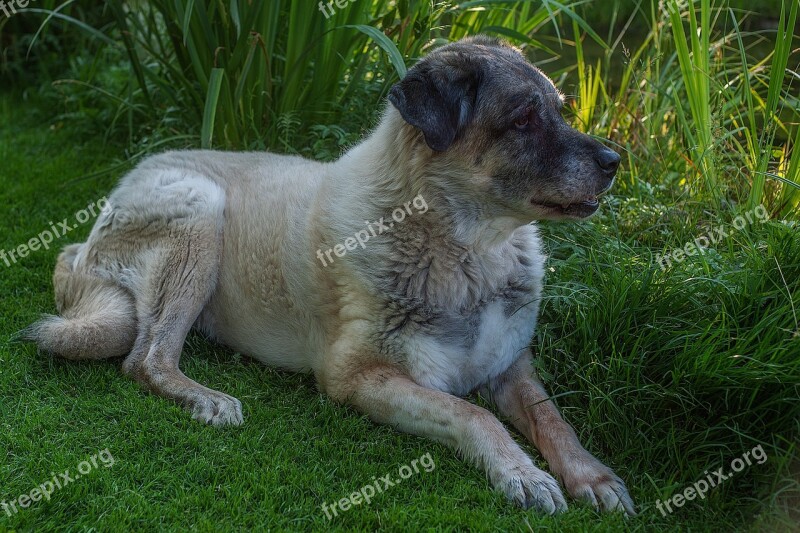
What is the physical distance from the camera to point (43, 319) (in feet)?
14.1

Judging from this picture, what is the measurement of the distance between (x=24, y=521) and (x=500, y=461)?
179cm

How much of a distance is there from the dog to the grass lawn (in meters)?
0.12

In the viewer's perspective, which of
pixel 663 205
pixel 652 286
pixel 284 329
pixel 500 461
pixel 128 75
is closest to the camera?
pixel 500 461

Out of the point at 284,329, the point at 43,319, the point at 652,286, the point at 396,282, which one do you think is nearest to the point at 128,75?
the point at 43,319

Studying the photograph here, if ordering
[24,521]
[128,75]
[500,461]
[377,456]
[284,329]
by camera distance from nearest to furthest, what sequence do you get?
[24,521] → [500,461] → [377,456] → [284,329] → [128,75]

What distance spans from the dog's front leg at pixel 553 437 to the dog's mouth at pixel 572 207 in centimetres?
76

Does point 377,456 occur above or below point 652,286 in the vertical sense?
below

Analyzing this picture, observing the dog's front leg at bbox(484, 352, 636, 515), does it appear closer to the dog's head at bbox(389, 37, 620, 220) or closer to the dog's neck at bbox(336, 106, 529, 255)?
the dog's neck at bbox(336, 106, 529, 255)

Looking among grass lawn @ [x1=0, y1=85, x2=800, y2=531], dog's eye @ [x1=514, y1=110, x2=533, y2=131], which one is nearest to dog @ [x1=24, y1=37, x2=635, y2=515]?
dog's eye @ [x1=514, y1=110, x2=533, y2=131]

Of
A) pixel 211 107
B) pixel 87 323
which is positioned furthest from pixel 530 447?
pixel 211 107

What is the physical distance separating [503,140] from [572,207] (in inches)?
16.2

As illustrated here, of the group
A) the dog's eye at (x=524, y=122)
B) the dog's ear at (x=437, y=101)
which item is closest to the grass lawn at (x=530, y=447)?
the dog's eye at (x=524, y=122)

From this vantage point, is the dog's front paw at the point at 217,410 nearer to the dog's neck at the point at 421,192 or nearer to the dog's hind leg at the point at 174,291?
the dog's hind leg at the point at 174,291

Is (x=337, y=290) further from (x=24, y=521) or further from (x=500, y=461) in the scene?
(x=24, y=521)
